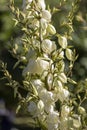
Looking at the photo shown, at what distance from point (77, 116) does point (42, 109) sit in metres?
0.11

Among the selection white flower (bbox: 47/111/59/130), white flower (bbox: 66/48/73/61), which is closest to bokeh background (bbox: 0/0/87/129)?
white flower (bbox: 66/48/73/61)

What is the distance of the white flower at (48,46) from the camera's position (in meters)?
1.49

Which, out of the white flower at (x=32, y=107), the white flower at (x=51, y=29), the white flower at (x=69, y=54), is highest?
the white flower at (x=51, y=29)

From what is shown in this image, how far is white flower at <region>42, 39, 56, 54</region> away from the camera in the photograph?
1.49 m

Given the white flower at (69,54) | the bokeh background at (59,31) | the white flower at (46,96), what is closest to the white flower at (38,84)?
the white flower at (46,96)

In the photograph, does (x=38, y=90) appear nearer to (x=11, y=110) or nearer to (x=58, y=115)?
(x=58, y=115)

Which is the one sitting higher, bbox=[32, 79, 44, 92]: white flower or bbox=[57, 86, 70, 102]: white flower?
bbox=[32, 79, 44, 92]: white flower

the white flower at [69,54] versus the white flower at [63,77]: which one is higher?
the white flower at [69,54]

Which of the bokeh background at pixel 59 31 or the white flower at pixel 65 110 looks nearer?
the white flower at pixel 65 110

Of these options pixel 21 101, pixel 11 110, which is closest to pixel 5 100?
pixel 11 110

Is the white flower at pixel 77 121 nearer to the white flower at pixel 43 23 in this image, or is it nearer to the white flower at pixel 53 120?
the white flower at pixel 53 120

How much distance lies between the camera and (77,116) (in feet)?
5.10

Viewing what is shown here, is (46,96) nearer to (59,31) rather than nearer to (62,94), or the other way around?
(62,94)

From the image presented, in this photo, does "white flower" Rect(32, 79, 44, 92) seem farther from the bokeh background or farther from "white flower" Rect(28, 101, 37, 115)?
the bokeh background
